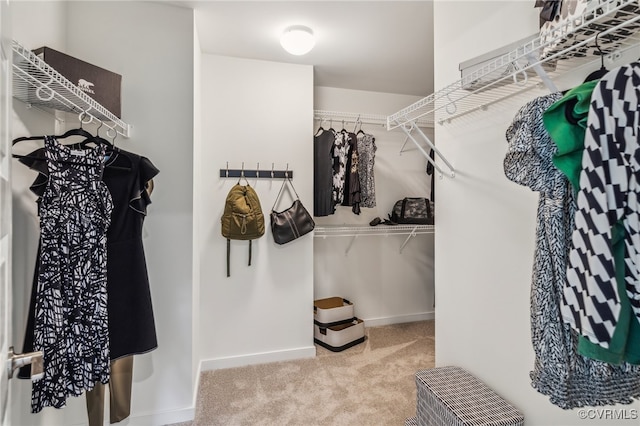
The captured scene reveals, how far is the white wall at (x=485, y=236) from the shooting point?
1.25 m

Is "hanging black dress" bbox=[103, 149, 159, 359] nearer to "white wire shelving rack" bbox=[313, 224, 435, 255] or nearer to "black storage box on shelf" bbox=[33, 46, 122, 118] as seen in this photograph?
"black storage box on shelf" bbox=[33, 46, 122, 118]

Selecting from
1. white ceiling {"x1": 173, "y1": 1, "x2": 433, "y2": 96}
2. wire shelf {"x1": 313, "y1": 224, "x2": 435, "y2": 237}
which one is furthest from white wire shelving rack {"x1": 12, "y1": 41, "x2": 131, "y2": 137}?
wire shelf {"x1": 313, "y1": 224, "x2": 435, "y2": 237}

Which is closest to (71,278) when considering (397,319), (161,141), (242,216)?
(161,141)

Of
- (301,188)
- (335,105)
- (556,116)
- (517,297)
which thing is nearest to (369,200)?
(301,188)

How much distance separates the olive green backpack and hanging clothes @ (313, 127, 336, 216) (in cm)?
55

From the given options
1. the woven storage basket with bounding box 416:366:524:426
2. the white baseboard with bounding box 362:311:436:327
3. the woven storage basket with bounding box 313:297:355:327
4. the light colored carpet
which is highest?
the woven storage basket with bounding box 416:366:524:426

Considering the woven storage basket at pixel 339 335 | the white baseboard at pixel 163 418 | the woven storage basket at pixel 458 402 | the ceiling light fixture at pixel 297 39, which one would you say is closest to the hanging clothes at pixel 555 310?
the woven storage basket at pixel 458 402

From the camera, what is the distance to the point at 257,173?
8.66ft

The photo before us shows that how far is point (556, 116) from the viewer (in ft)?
2.49

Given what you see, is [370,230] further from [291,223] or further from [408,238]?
[291,223]

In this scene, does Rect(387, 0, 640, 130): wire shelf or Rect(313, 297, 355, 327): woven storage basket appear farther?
Rect(313, 297, 355, 327): woven storage basket

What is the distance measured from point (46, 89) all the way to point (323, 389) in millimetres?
2227

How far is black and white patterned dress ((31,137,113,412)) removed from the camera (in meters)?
1.18

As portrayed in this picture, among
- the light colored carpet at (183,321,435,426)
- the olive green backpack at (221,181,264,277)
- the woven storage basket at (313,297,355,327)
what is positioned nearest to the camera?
the light colored carpet at (183,321,435,426)
